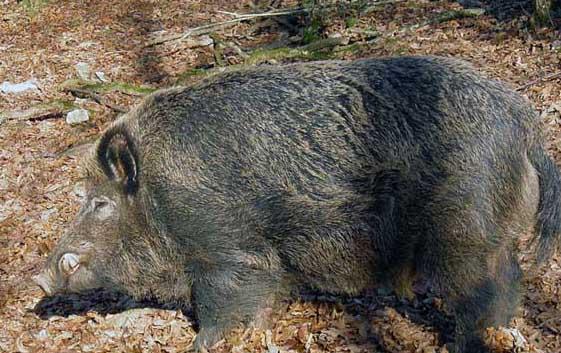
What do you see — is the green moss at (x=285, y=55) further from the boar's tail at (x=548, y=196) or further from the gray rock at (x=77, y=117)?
the boar's tail at (x=548, y=196)

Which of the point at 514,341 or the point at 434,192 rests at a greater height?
the point at 434,192

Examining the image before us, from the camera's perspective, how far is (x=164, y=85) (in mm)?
9289

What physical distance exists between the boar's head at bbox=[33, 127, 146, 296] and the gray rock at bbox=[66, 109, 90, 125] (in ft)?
12.1

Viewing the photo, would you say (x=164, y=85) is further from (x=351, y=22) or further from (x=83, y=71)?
(x=351, y=22)

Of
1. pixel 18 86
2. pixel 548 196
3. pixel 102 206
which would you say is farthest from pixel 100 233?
pixel 18 86

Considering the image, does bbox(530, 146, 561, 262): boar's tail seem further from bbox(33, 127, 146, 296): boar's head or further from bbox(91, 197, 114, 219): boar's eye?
bbox(91, 197, 114, 219): boar's eye

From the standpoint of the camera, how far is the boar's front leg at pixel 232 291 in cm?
460

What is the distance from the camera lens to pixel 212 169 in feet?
14.8

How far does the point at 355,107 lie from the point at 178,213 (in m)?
1.25

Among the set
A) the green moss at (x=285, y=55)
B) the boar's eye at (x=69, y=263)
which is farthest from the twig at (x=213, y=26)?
the boar's eye at (x=69, y=263)

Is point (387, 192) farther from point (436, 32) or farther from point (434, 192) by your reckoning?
point (436, 32)

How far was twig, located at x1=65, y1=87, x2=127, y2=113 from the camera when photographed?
8.43m

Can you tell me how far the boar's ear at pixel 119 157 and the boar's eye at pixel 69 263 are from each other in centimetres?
59

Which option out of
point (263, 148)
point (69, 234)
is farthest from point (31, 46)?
point (263, 148)
